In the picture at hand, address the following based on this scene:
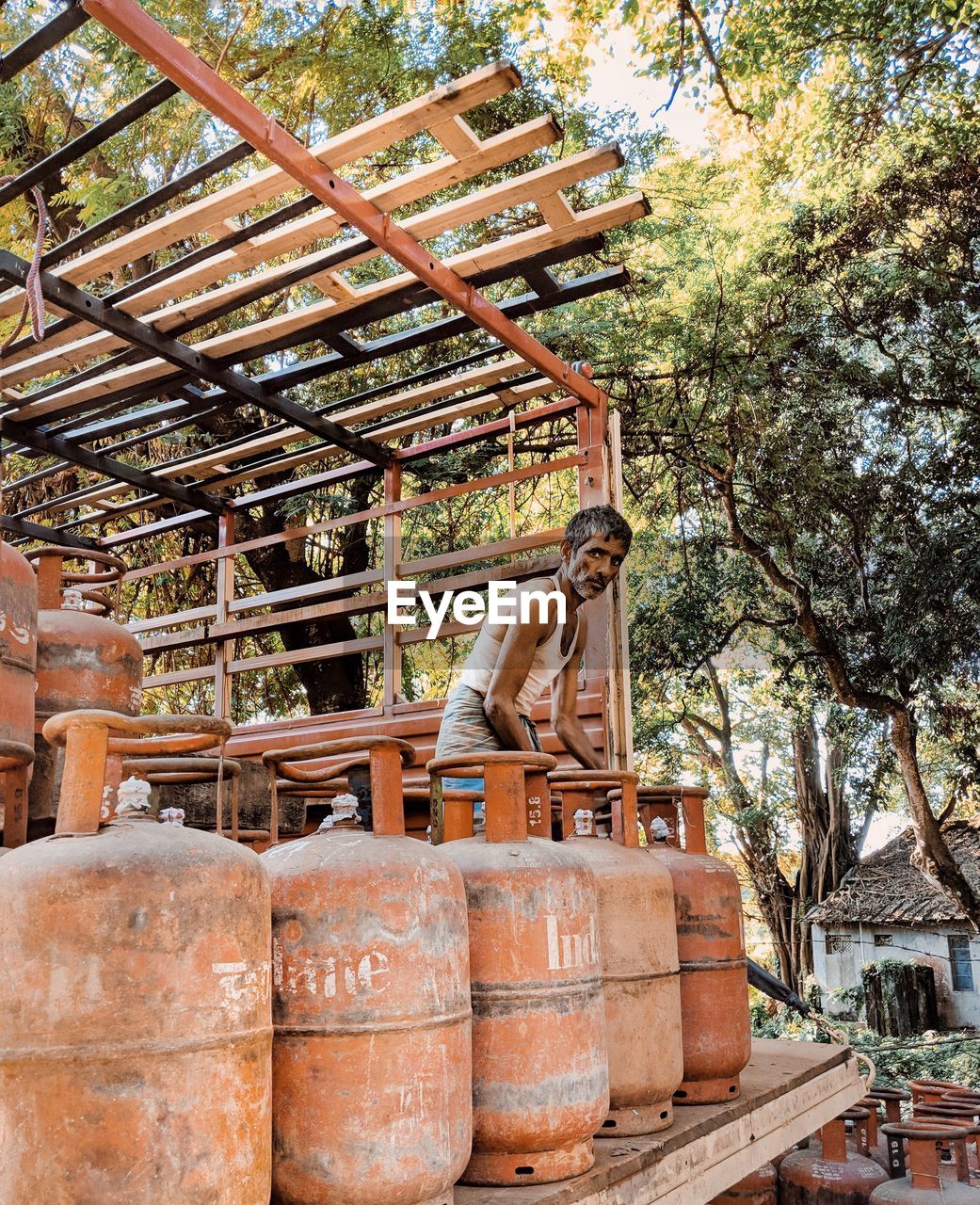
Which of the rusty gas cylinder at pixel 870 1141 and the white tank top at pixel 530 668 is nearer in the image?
the white tank top at pixel 530 668

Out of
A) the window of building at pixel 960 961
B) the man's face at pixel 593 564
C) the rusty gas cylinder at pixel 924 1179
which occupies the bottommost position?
the window of building at pixel 960 961

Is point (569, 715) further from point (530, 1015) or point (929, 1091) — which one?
point (929, 1091)

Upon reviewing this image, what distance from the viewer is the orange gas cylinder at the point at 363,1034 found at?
2.39 meters

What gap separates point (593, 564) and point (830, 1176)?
3.96 m

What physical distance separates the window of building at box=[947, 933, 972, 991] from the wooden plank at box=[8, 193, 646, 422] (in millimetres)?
21415

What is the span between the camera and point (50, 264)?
194 inches

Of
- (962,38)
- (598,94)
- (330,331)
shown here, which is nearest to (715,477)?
(598,94)

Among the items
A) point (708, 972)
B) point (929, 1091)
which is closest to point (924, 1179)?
point (929, 1091)

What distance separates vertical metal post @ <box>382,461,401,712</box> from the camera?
23.5ft

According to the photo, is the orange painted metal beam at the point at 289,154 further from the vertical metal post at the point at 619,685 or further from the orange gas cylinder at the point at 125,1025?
the orange gas cylinder at the point at 125,1025

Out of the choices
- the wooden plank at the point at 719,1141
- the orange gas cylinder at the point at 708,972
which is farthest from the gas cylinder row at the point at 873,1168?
the orange gas cylinder at the point at 708,972

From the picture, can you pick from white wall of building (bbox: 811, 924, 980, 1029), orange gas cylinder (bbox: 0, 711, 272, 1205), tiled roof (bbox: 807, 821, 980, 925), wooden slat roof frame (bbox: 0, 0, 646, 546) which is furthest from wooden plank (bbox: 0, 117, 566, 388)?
white wall of building (bbox: 811, 924, 980, 1029)

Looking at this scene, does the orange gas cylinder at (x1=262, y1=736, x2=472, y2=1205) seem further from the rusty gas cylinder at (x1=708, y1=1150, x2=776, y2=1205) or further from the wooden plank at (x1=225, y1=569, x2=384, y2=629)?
the wooden plank at (x1=225, y1=569, x2=384, y2=629)

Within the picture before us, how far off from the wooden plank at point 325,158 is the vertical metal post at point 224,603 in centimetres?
355
